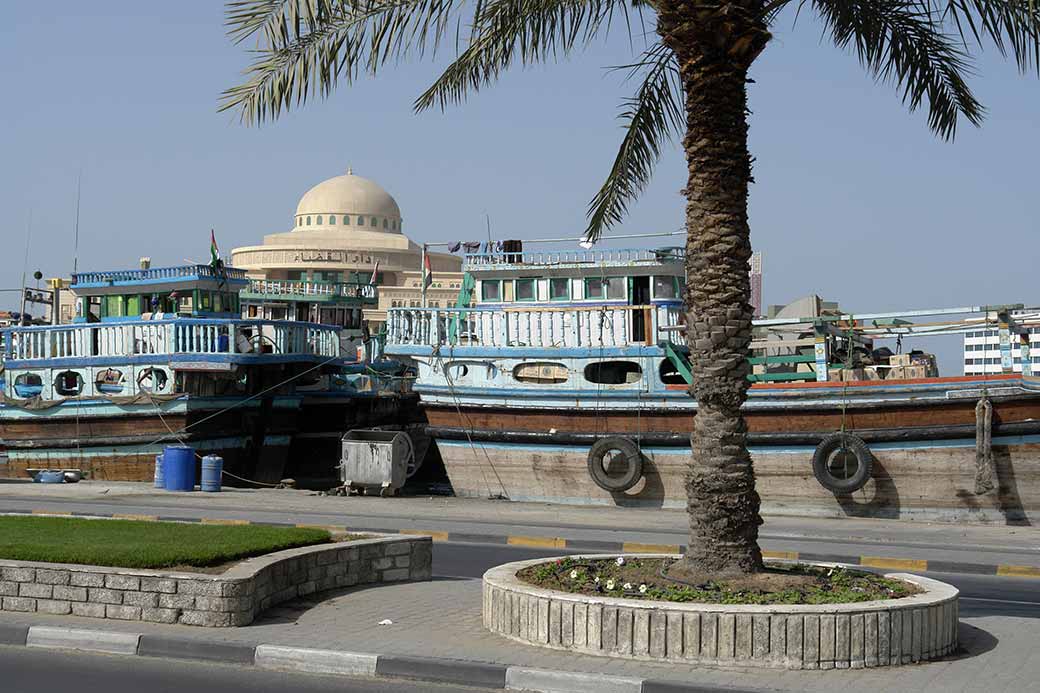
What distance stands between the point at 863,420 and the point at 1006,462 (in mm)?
2306

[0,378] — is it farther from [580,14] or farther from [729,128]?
[729,128]

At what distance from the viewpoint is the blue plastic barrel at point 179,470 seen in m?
23.7

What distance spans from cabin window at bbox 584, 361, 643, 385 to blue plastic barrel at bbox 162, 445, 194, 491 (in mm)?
7687

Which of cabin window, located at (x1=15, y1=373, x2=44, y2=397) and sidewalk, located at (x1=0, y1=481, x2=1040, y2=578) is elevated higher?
cabin window, located at (x1=15, y1=373, x2=44, y2=397)

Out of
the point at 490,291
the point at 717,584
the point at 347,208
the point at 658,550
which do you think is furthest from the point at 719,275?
the point at 347,208

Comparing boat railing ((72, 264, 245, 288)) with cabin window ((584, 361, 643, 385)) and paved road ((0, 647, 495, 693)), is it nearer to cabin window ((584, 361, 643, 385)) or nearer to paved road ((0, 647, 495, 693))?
cabin window ((584, 361, 643, 385))

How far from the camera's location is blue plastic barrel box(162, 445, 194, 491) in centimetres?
2366

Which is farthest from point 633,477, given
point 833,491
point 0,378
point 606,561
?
point 0,378

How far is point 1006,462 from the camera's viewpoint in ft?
66.1

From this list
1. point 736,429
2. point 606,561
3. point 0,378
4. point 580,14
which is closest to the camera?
point 736,429

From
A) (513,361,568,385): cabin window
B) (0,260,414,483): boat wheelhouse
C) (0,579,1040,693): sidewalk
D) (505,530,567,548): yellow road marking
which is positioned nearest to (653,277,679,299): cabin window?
(513,361,568,385): cabin window

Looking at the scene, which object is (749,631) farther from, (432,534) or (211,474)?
(211,474)

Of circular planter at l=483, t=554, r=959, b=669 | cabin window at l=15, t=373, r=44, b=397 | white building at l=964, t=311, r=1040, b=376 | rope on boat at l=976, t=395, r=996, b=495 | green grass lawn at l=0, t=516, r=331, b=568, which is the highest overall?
white building at l=964, t=311, r=1040, b=376

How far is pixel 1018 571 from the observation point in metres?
14.3
